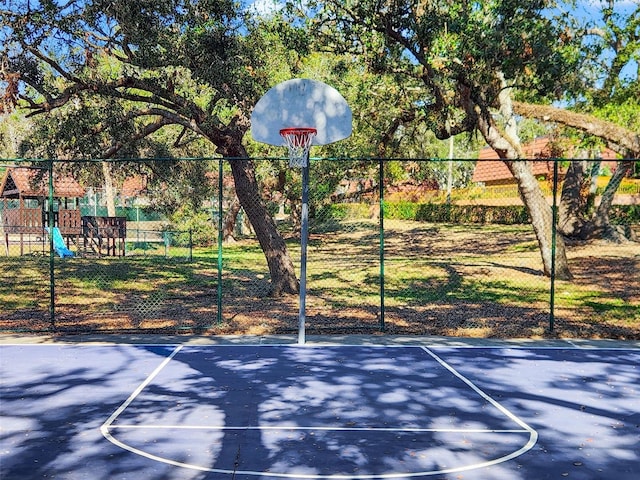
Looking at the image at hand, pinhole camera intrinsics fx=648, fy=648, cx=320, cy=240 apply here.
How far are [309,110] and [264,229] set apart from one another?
12.9ft

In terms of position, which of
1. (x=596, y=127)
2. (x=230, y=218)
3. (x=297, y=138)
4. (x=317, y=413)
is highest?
(x=596, y=127)

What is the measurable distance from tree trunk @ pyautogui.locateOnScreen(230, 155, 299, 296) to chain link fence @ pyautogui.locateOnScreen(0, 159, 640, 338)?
0.48 m

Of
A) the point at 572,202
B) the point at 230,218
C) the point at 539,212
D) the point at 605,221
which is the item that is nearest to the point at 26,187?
the point at 230,218

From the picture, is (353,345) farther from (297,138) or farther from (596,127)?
(596,127)

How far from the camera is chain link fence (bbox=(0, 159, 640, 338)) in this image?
1096cm

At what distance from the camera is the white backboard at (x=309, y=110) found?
10.4m

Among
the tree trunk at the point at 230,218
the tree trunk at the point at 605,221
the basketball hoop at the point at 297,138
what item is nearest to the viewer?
the basketball hoop at the point at 297,138

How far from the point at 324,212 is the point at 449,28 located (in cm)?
1681

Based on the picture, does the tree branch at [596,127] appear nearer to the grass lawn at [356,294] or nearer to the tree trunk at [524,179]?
the tree trunk at [524,179]

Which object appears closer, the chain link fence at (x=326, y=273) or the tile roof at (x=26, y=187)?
the chain link fence at (x=326, y=273)

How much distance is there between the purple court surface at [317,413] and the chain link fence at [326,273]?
2.05 metres

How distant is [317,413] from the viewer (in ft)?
19.9

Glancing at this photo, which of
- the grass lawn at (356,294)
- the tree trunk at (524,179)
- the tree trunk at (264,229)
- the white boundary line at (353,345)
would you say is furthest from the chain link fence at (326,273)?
the white boundary line at (353,345)

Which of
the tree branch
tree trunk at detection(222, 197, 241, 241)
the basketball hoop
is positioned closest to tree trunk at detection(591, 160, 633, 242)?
the tree branch
